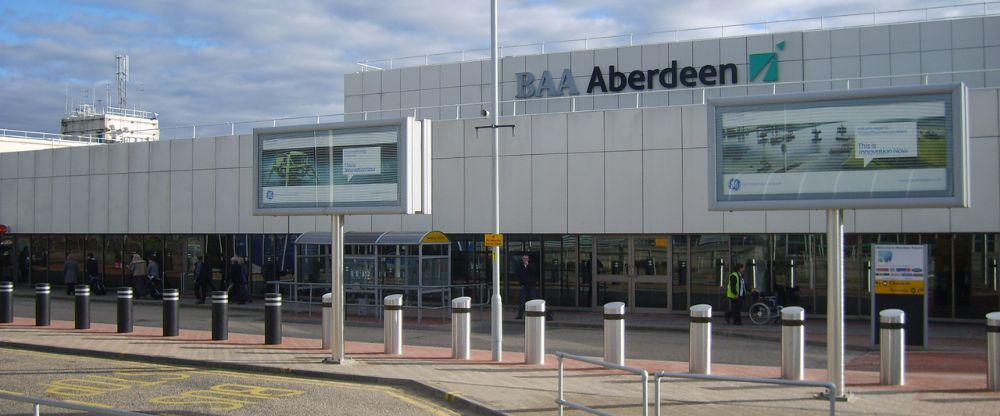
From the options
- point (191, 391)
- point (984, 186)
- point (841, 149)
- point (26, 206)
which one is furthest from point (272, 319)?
point (26, 206)

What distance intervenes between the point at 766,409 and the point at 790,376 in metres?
2.40

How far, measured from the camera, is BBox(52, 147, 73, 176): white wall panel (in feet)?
117

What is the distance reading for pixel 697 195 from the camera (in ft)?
80.2

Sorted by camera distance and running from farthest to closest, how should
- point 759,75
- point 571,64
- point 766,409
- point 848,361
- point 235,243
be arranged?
point 571,64 < point 759,75 < point 235,243 < point 848,361 < point 766,409

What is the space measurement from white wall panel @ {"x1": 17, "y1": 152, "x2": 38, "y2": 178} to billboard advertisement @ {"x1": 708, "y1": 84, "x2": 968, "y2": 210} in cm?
3239

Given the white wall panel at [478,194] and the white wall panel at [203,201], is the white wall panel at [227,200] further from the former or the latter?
the white wall panel at [478,194]

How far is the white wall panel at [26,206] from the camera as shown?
36.9 m

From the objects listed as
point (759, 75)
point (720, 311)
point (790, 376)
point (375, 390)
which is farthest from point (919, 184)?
point (759, 75)

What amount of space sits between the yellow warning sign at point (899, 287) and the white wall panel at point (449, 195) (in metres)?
12.8

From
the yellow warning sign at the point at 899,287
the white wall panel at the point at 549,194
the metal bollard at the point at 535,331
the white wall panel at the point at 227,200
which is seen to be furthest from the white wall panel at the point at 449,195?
the yellow warning sign at the point at 899,287

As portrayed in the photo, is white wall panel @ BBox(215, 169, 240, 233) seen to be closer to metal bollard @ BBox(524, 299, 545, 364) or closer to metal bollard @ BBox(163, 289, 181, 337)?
metal bollard @ BBox(163, 289, 181, 337)

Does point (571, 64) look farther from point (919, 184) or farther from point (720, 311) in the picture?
point (919, 184)

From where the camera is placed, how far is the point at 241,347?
17406mm

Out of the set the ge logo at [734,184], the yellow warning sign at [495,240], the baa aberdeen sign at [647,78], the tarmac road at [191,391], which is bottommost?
the tarmac road at [191,391]
